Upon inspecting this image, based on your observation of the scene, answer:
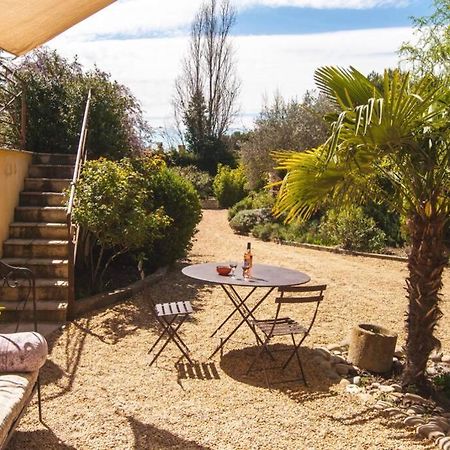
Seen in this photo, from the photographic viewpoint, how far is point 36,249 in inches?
257

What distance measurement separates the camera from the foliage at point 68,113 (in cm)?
880

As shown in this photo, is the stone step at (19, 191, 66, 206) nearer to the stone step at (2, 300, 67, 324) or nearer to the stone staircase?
the stone staircase

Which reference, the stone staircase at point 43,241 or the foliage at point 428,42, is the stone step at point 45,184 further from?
the foliage at point 428,42

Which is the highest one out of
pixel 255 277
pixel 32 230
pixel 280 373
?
pixel 32 230

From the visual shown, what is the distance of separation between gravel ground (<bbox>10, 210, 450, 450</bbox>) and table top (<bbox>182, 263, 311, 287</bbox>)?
32.0 inches

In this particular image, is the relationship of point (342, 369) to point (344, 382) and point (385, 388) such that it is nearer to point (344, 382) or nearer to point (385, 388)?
point (344, 382)

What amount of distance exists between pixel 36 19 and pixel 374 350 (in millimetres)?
3959

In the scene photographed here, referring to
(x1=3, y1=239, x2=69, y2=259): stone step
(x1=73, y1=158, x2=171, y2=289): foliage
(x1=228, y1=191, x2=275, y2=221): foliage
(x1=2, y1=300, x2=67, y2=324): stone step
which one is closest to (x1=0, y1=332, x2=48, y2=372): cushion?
(x1=2, y1=300, x2=67, y2=324): stone step

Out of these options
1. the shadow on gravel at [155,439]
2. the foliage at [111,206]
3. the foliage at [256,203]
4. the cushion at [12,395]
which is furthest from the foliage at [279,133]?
the cushion at [12,395]

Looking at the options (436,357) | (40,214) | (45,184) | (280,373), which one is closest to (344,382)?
(280,373)

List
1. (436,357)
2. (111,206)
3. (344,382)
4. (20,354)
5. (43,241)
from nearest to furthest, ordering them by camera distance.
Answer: (20,354) → (344,382) → (436,357) → (111,206) → (43,241)

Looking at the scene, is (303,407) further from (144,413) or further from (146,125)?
(146,125)

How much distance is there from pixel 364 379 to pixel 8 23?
410cm

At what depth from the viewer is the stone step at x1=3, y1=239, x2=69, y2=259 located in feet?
21.4
